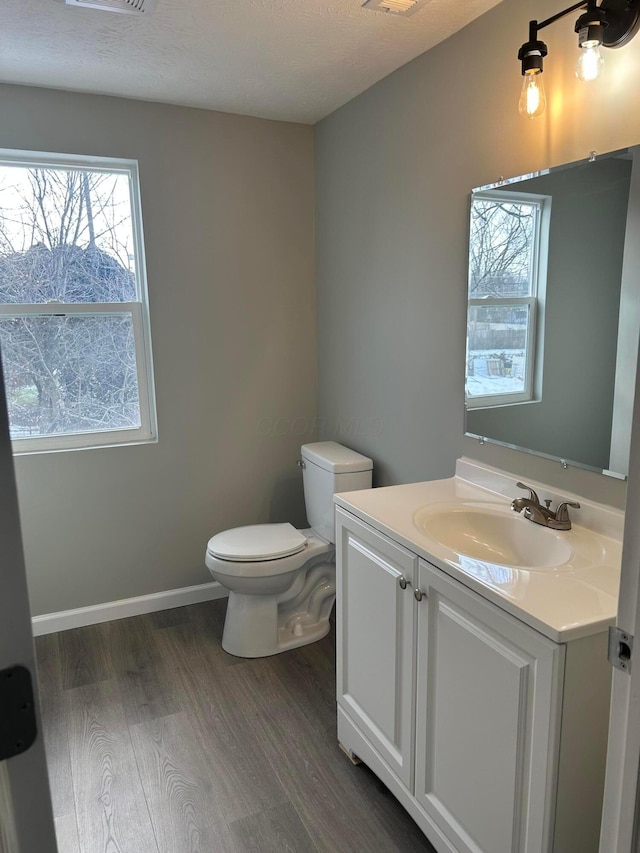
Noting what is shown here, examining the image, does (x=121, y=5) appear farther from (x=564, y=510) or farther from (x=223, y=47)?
(x=564, y=510)

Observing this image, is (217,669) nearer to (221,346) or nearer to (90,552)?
(90,552)

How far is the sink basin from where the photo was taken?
1.70 m

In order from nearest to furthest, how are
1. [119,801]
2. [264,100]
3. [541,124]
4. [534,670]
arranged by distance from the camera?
1. [534,670]
2. [541,124]
3. [119,801]
4. [264,100]

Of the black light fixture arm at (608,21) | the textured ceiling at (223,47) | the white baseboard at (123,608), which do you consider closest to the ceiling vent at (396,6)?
the textured ceiling at (223,47)

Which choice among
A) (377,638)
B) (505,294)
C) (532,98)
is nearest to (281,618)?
(377,638)

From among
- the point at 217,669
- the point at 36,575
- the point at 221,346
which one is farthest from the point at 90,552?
the point at 221,346

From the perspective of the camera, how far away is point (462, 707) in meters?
1.48

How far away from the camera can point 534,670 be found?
1246 mm

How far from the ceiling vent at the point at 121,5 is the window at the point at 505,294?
1.17 metres

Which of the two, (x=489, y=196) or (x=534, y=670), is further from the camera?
(x=489, y=196)

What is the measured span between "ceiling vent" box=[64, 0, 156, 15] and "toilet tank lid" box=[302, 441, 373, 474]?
178 centimetres

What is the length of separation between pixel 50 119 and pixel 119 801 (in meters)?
2.62

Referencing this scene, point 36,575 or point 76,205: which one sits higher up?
point 76,205

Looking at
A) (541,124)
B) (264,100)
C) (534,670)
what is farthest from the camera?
(264,100)
